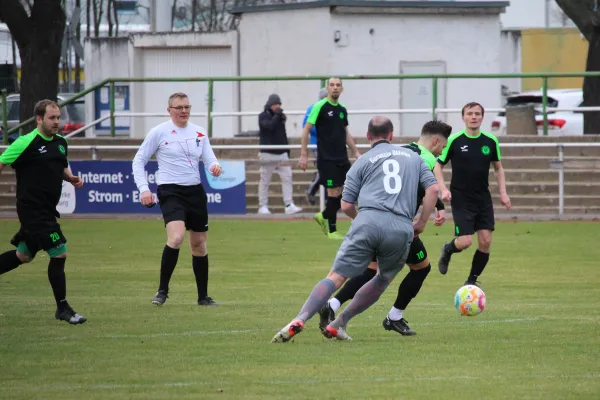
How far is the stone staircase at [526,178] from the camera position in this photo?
24016 mm

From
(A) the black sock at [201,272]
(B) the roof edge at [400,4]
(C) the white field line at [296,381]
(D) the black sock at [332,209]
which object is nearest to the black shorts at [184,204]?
(A) the black sock at [201,272]

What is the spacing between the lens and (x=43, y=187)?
10633mm

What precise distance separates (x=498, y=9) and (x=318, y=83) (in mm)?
5322

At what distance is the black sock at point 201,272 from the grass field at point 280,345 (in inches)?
6.2

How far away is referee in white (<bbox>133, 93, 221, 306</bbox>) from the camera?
1166cm

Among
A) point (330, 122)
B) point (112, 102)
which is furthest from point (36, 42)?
point (330, 122)

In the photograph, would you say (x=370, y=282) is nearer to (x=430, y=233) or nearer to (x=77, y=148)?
(x=430, y=233)

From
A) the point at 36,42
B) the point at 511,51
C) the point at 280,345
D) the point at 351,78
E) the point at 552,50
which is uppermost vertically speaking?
the point at 552,50

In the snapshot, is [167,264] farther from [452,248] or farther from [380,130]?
[452,248]

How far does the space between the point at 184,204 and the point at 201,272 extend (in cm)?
67

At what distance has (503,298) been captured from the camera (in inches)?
490

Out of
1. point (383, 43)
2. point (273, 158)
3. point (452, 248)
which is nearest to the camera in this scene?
point (452, 248)

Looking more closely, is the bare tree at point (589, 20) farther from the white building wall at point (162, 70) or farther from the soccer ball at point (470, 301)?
the soccer ball at point (470, 301)

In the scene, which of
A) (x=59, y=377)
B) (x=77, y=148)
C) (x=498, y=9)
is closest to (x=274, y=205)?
(x=77, y=148)
